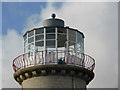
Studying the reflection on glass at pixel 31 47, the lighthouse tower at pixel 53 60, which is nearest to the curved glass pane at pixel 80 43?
the lighthouse tower at pixel 53 60

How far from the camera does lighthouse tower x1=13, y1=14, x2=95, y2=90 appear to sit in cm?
2127

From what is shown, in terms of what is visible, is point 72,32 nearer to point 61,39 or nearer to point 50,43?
point 61,39

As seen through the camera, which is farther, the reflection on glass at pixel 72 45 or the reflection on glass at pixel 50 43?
the reflection on glass at pixel 72 45

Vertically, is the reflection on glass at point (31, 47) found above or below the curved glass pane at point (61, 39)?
below

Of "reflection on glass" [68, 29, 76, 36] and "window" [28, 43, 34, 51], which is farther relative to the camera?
"reflection on glass" [68, 29, 76, 36]

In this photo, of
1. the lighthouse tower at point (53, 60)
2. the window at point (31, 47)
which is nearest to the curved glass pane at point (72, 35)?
the lighthouse tower at point (53, 60)

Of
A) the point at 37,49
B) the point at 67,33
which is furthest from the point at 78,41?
the point at 37,49

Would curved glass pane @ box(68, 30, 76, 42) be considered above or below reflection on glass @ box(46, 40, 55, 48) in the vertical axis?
above

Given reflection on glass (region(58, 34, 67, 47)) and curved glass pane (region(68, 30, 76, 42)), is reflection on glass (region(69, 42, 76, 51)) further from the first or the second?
reflection on glass (region(58, 34, 67, 47))

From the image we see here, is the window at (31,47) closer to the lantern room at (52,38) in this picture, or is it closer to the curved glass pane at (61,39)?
the lantern room at (52,38)

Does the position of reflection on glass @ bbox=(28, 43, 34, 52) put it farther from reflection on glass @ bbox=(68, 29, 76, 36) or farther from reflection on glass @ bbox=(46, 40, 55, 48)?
reflection on glass @ bbox=(68, 29, 76, 36)

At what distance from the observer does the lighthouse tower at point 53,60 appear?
2127 centimetres

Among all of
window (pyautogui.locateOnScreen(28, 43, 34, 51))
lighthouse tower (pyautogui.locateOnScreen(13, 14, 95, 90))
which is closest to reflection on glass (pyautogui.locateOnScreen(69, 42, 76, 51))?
lighthouse tower (pyautogui.locateOnScreen(13, 14, 95, 90))

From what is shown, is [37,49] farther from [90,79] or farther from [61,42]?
[90,79]
